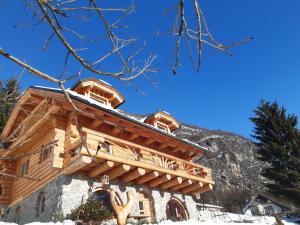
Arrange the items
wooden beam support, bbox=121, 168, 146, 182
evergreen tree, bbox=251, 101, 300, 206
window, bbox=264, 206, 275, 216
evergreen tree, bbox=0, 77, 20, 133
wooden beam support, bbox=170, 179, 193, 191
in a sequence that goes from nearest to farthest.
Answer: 1. evergreen tree, bbox=0, 77, 20, 133
2. wooden beam support, bbox=121, 168, 146, 182
3. wooden beam support, bbox=170, 179, 193, 191
4. evergreen tree, bbox=251, 101, 300, 206
5. window, bbox=264, 206, 275, 216

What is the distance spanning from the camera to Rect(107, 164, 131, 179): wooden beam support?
12.1 metres

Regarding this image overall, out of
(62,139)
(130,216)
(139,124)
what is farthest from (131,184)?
(62,139)

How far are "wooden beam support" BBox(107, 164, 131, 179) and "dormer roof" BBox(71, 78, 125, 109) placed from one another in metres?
6.01

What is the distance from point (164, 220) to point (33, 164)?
737 cm

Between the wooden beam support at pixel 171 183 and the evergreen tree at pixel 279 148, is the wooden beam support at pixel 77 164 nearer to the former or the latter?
the wooden beam support at pixel 171 183

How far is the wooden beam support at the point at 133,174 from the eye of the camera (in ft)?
42.0

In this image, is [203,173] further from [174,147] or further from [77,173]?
[77,173]

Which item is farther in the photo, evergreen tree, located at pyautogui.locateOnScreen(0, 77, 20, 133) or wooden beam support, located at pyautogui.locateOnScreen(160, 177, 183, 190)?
wooden beam support, located at pyautogui.locateOnScreen(160, 177, 183, 190)

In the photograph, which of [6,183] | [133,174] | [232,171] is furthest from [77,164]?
[232,171]

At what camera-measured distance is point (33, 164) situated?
46.6ft

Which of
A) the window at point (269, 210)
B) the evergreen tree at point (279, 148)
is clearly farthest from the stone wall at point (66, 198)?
the window at point (269, 210)

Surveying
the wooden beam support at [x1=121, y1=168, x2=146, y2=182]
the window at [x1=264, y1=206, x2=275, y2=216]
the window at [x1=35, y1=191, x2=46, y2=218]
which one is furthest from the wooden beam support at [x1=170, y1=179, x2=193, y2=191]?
the window at [x1=264, y1=206, x2=275, y2=216]

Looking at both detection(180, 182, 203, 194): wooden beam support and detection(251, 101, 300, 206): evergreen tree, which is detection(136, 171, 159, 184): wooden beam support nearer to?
detection(180, 182, 203, 194): wooden beam support

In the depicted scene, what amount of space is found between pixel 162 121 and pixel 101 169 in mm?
10197
